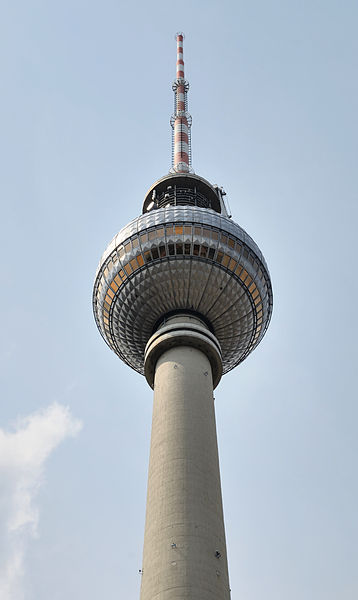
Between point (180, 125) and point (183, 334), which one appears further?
point (180, 125)

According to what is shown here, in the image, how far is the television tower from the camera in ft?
95.0

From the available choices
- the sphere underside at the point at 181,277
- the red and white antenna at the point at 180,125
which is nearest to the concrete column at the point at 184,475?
the sphere underside at the point at 181,277

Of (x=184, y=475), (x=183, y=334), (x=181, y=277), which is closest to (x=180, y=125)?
(x=181, y=277)

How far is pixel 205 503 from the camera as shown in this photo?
30688 mm

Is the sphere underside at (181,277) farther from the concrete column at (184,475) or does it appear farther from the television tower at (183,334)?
the concrete column at (184,475)

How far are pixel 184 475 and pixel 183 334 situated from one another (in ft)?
32.1

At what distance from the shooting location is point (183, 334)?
37875 mm

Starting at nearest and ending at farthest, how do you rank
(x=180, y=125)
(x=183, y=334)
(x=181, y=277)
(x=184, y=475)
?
(x=184, y=475)
(x=183, y=334)
(x=181, y=277)
(x=180, y=125)

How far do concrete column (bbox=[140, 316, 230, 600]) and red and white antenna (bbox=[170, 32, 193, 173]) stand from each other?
67.3 feet

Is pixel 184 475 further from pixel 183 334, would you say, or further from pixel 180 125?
pixel 180 125

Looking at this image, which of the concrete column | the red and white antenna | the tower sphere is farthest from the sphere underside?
the red and white antenna

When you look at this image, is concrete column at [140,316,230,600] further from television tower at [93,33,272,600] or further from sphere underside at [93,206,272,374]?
sphere underside at [93,206,272,374]

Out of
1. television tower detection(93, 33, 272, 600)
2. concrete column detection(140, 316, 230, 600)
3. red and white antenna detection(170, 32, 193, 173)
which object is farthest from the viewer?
red and white antenna detection(170, 32, 193, 173)

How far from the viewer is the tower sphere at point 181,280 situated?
1590 inches
